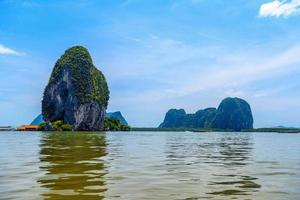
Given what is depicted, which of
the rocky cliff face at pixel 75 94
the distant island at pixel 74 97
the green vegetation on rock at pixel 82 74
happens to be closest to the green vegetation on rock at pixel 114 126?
the distant island at pixel 74 97

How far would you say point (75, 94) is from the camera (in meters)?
160

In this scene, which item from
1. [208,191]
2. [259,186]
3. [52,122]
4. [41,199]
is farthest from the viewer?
[52,122]

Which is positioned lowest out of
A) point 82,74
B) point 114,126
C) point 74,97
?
point 114,126

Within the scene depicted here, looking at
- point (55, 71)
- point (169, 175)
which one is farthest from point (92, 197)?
point (55, 71)

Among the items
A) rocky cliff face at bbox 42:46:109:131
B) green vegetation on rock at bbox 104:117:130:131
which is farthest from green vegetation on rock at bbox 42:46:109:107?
green vegetation on rock at bbox 104:117:130:131

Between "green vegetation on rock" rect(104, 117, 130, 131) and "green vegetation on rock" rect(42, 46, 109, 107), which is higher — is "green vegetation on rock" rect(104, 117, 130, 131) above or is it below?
below

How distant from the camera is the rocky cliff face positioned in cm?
15850

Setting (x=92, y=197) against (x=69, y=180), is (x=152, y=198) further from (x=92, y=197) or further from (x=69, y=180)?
(x=69, y=180)

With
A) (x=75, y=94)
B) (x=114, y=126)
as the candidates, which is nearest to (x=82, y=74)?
(x=75, y=94)

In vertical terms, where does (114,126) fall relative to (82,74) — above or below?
below

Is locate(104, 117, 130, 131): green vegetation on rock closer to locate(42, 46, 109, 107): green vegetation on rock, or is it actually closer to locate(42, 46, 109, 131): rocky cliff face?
locate(42, 46, 109, 131): rocky cliff face

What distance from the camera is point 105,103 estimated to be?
178 metres

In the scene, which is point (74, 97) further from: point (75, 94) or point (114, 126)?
point (114, 126)

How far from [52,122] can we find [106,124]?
26646 mm
